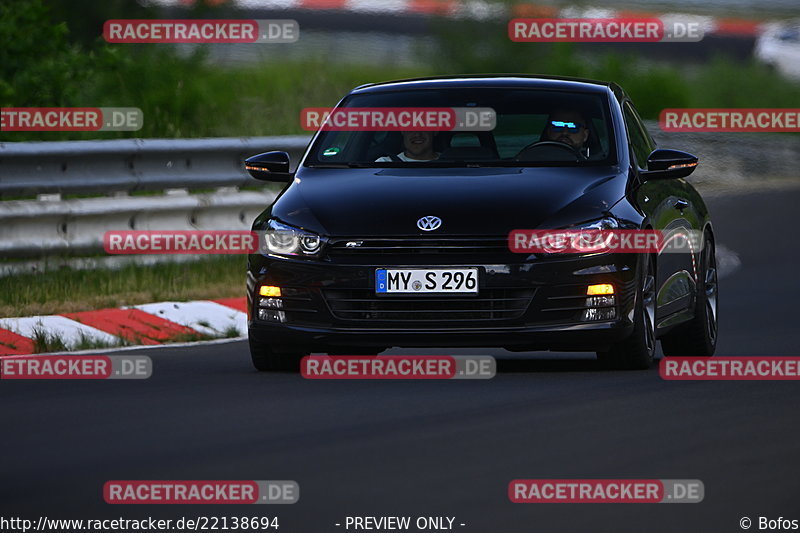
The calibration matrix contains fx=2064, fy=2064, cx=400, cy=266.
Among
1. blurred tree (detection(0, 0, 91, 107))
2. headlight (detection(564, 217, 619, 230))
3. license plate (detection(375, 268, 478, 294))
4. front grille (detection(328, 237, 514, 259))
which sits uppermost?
blurred tree (detection(0, 0, 91, 107))

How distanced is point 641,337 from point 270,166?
7.44 feet

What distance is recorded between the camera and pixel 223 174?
16.5 metres

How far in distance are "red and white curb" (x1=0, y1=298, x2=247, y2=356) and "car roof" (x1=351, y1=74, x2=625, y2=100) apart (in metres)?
1.99

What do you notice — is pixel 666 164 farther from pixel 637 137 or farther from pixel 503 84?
pixel 503 84

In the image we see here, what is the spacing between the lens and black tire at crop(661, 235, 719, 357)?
11188 millimetres

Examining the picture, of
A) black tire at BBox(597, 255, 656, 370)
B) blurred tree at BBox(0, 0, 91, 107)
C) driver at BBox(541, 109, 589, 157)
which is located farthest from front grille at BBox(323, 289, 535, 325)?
blurred tree at BBox(0, 0, 91, 107)

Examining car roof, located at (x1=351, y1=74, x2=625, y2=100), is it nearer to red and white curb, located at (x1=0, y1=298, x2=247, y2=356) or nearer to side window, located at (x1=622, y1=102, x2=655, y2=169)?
side window, located at (x1=622, y1=102, x2=655, y2=169)

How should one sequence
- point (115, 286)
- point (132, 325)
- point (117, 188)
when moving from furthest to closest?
point (117, 188) < point (115, 286) < point (132, 325)

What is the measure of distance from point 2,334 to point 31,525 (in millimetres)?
5718


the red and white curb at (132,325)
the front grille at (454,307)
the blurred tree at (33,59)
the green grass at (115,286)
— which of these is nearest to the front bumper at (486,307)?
the front grille at (454,307)

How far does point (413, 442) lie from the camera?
7.63 m

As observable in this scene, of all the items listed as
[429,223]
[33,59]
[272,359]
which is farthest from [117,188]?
[429,223]

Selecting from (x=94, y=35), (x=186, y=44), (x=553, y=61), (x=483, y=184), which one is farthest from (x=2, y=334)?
(x=553, y=61)

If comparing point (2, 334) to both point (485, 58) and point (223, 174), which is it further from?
point (485, 58)
